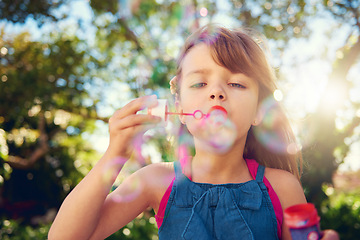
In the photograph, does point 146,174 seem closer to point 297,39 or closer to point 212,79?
point 212,79

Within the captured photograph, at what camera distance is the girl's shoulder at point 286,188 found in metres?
1.54

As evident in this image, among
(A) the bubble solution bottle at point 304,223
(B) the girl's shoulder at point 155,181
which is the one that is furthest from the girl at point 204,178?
(A) the bubble solution bottle at point 304,223

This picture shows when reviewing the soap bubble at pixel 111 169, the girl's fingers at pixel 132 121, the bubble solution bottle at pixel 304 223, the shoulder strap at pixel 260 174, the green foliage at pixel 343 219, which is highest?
the girl's fingers at pixel 132 121

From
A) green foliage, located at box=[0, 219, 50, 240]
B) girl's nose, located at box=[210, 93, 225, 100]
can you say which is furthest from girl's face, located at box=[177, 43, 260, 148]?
green foliage, located at box=[0, 219, 50, 240]

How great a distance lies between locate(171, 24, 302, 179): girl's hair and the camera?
5.42ft

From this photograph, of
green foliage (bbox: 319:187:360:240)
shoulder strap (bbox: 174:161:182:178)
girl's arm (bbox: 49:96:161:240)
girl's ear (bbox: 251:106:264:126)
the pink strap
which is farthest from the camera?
green foliage (bbox: 319:187:360:240)

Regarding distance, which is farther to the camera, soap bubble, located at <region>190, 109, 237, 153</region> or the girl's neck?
the girl's neck

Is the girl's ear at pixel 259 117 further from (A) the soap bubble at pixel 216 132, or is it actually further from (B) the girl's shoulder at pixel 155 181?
(B) the girl's shoulder at pixel 155 181

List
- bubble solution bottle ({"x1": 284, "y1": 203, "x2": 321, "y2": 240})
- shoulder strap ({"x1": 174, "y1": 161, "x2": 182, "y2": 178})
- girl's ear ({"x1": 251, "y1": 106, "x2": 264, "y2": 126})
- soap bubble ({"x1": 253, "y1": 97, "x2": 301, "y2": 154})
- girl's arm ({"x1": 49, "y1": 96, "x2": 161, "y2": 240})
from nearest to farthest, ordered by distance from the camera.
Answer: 1. bubble solution bottle ({"x1": 284, "y1": 203, "x2": 321, "y2": 240})
2. girl's arm ({"x1": 49, "y1": 96, "x2": 161, "y2": 240})
3. shoulder strap ({"x1": 174, "y1": 161, "x2": 182, "y2": 178})
4. girl's ear ({"x1": 251, "y1": 106, "x2": 264, "y2": 126})
5. soap bubble ({"x1": 253, "y1": 97, "x2": 301, "y2": 154})

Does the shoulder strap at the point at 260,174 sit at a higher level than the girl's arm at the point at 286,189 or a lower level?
higher

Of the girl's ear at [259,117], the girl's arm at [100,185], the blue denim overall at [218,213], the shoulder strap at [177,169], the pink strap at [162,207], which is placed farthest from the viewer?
the girl's ear at [259,117]

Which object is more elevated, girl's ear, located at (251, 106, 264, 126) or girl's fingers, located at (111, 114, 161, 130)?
girl's fingers, located at (111, 114, 161, 130)

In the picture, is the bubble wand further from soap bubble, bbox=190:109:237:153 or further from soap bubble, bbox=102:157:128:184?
soap bubble, bbox=102:157:128:184

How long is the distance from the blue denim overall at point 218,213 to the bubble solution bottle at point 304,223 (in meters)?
0.52
